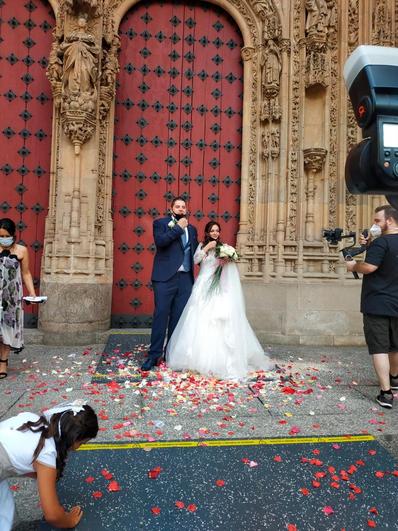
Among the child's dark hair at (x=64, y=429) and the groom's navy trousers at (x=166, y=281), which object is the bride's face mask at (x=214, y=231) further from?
the child's dark hair at (x=64, y=429)

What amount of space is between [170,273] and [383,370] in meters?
2.49

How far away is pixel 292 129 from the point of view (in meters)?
7.06

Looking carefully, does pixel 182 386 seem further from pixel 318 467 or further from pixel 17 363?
pixel 17 363

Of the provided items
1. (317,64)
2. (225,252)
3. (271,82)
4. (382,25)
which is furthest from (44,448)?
(382,25)

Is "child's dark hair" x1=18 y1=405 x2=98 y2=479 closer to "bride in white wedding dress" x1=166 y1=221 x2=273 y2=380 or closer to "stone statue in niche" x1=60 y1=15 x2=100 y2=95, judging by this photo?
"bride in white wedding dress" x1=166 y1=221 x2=273 y2=380

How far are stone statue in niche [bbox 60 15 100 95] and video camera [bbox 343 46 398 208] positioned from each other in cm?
540

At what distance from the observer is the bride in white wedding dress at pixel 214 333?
464cm

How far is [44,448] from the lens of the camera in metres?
1.77

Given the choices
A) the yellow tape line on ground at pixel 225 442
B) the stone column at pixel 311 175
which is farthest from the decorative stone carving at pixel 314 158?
the yellow tape line on ground at pixel 225 442

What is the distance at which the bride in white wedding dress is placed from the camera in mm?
4637


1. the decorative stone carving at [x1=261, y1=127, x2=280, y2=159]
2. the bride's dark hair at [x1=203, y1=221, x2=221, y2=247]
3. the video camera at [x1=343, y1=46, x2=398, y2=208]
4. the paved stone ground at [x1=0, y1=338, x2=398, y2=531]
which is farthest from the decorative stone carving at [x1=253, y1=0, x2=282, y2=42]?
the video camera at [x1=343, y1=46, x2=398, y2=208]

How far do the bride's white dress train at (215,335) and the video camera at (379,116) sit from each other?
3.26 metres

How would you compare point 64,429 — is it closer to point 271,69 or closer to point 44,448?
point 44,448

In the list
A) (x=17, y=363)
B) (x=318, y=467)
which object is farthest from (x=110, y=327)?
(x=318, y=467)
